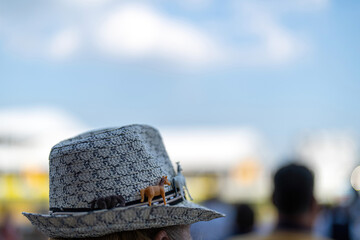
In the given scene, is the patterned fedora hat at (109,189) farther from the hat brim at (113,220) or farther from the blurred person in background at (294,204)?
the blurred person in background at (294,204)

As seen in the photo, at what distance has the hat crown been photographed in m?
1.44

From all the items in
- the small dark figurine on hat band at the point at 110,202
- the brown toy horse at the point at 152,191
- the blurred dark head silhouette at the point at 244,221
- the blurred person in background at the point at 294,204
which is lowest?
the blurred dark head silhouette at the point at 244,221

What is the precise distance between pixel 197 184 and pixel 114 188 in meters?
23.0

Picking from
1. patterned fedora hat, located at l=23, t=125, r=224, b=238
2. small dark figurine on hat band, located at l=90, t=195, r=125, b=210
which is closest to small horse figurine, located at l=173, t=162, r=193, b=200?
patterned fedora hat, located at l=23, t=125, r=224, b=238

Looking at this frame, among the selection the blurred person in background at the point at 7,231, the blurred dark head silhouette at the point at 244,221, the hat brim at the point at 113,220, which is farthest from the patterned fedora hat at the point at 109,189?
the blurred person in background at the point at 7,231

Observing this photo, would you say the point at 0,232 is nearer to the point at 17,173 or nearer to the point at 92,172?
the point at 92,172

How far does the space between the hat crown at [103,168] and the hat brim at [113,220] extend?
0.07m

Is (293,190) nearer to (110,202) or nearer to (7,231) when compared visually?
(110,202)

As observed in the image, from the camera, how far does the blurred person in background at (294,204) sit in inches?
117

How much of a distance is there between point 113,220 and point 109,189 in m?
0.11

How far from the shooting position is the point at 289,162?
129 inches

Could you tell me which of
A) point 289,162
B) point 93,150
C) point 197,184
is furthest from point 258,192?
point 93,150

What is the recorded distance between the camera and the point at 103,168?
145 cm

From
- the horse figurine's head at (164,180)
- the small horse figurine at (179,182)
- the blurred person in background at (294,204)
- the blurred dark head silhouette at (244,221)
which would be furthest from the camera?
the blurred dark head silhouette at (244,221)
